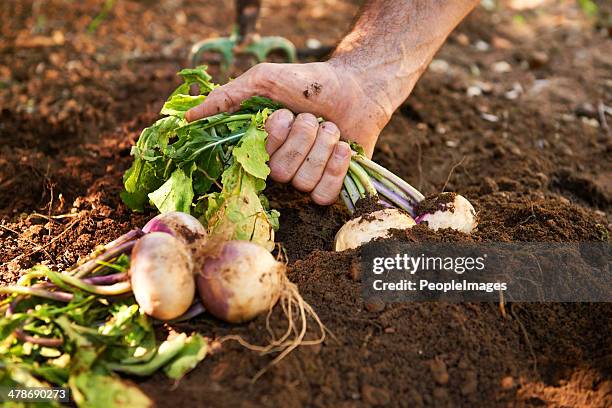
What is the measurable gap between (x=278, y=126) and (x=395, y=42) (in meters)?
1.05

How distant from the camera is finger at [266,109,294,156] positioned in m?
3.17

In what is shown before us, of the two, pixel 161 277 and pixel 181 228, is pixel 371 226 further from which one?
pixel 161 277

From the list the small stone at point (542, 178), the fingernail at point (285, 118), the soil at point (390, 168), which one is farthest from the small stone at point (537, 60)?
the fingernail at point (285, 118)

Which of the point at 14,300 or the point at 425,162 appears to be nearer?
the point at 14,300

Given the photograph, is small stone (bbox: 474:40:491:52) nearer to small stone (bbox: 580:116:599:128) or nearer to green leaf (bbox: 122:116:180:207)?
small stone (bbox: 580:116:599:128)

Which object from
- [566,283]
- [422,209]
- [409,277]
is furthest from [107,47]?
[566,283]

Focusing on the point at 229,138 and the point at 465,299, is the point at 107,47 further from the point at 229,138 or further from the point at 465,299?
the point at 465,299

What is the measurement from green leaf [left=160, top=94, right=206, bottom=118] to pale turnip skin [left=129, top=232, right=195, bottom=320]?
3.13 feet

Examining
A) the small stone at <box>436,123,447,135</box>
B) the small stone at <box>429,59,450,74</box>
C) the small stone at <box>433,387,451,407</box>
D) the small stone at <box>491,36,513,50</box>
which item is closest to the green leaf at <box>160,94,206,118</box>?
the small stone at <box>433,387,451,407</box>

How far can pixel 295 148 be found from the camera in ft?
10.5

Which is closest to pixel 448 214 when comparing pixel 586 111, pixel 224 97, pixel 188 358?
pixel 224 97

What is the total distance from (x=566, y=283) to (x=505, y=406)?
28.3 inches

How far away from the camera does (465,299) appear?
2.74m

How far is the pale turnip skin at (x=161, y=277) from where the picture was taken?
244 centimetres
